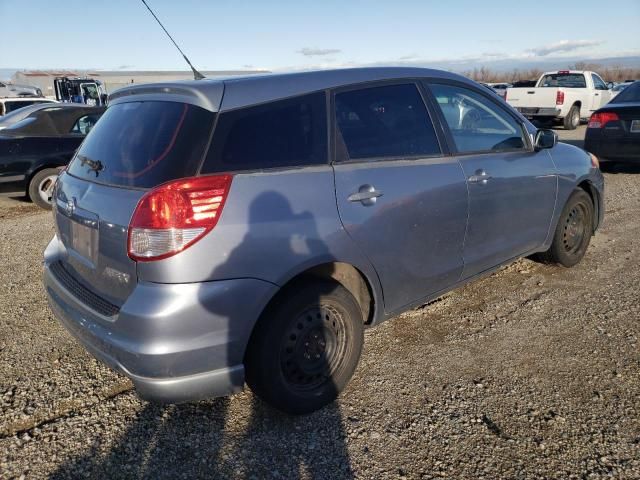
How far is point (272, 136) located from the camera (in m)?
2.55

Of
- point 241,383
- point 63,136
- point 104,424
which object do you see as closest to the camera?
point 241,383

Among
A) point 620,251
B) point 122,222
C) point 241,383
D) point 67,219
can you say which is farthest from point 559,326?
point 67,219

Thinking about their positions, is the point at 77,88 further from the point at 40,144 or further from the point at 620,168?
the point at 620,168

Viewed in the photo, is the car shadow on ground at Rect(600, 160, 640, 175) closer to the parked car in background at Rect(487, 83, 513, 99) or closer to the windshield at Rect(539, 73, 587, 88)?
the parked car in background at Rect(487, 83, 513, 99)

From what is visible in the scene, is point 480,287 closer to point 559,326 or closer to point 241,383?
point 559,326

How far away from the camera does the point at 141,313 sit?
2234 mm

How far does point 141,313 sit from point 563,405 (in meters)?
2.25

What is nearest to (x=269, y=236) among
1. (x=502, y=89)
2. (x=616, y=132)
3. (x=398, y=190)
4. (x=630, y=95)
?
(x=398, y=190)

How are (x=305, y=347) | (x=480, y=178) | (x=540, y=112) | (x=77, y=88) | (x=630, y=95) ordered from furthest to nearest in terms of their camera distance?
(x=77, y=88) → (x=540, y=112) → (x=630, y=95) → (x=480, y=178) → (x=305, y=347)

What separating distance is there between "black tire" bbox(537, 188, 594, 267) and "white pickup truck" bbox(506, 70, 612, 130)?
42.0ft

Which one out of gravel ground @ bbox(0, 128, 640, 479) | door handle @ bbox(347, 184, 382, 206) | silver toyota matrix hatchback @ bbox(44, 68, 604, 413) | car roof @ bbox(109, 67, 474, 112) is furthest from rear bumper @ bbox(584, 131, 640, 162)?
door handle @ bbox(347, 184, 382, 206)

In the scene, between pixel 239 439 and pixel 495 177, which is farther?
pixel 495 177

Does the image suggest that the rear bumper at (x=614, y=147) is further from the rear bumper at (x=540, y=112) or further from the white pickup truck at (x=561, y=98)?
the white pickup truck at (x=561, y=98)

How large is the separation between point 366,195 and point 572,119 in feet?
53.4
